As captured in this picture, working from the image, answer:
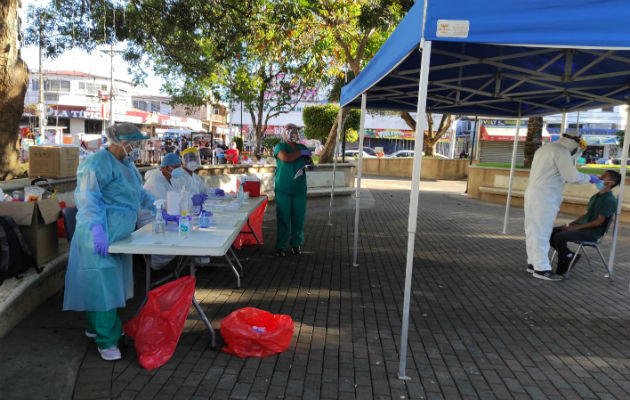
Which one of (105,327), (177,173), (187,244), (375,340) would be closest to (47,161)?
(177,173)

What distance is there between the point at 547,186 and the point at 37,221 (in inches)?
218

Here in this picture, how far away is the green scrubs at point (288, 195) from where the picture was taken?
628 cm

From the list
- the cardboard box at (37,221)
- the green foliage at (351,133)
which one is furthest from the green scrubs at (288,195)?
the green foliage at (351,133)

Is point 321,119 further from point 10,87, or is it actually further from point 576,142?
point 576,142

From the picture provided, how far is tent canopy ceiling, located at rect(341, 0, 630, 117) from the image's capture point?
114 inches

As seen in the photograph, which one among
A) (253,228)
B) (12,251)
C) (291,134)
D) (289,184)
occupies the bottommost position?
(253,228)

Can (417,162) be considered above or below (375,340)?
above

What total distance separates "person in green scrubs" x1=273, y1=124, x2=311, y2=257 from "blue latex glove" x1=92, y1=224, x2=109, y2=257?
340cm

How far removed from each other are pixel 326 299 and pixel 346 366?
1459 mm

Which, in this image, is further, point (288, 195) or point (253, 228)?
point (253, 228)

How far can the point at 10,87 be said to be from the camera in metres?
6.33

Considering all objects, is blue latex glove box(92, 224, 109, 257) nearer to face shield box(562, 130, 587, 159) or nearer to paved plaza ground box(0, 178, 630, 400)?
paved plaza ground box(0, 178, 630, 400)

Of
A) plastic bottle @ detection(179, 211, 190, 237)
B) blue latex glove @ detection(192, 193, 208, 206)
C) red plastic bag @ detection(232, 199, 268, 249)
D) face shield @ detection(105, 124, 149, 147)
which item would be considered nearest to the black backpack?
face shield @ detection(105, 124, 149, 147)

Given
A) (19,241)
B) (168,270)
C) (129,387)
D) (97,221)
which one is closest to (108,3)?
(168,270)
